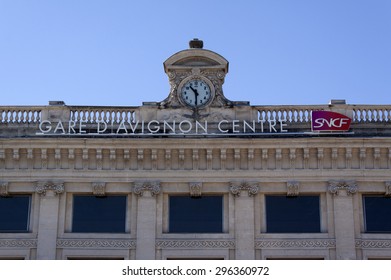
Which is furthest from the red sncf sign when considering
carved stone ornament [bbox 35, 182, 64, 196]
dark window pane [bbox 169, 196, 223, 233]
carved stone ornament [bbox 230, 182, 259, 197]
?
carved stone ornament [bbox 35, 182, 64, 196]

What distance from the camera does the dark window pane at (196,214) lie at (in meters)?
31.7

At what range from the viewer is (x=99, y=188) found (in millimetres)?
31891

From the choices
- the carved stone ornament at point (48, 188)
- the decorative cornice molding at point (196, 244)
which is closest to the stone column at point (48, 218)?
the carved stone ornament at point (48, 188)

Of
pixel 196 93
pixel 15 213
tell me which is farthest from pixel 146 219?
pixel 196 93

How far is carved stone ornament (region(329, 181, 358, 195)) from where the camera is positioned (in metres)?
31.6

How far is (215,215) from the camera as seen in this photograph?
31.9 meters

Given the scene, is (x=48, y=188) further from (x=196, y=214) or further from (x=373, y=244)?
(x=373, y=244)

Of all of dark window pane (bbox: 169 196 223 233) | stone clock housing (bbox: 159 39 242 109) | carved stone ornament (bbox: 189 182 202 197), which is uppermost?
stone clock housing (bbox: 159 39 242 109)

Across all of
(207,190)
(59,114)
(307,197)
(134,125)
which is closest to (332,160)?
(307,197)

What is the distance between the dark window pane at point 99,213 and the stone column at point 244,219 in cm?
448

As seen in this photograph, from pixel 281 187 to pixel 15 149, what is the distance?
35.0 feet

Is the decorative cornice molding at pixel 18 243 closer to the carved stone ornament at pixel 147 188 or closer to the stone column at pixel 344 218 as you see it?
the carved stone ornament at pixel 147 188

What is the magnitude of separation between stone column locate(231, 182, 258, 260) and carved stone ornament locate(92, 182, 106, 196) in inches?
201

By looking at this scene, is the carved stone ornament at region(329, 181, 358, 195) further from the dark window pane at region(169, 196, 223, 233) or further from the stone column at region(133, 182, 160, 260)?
the stone column at region(133, 182, 160, 260)
